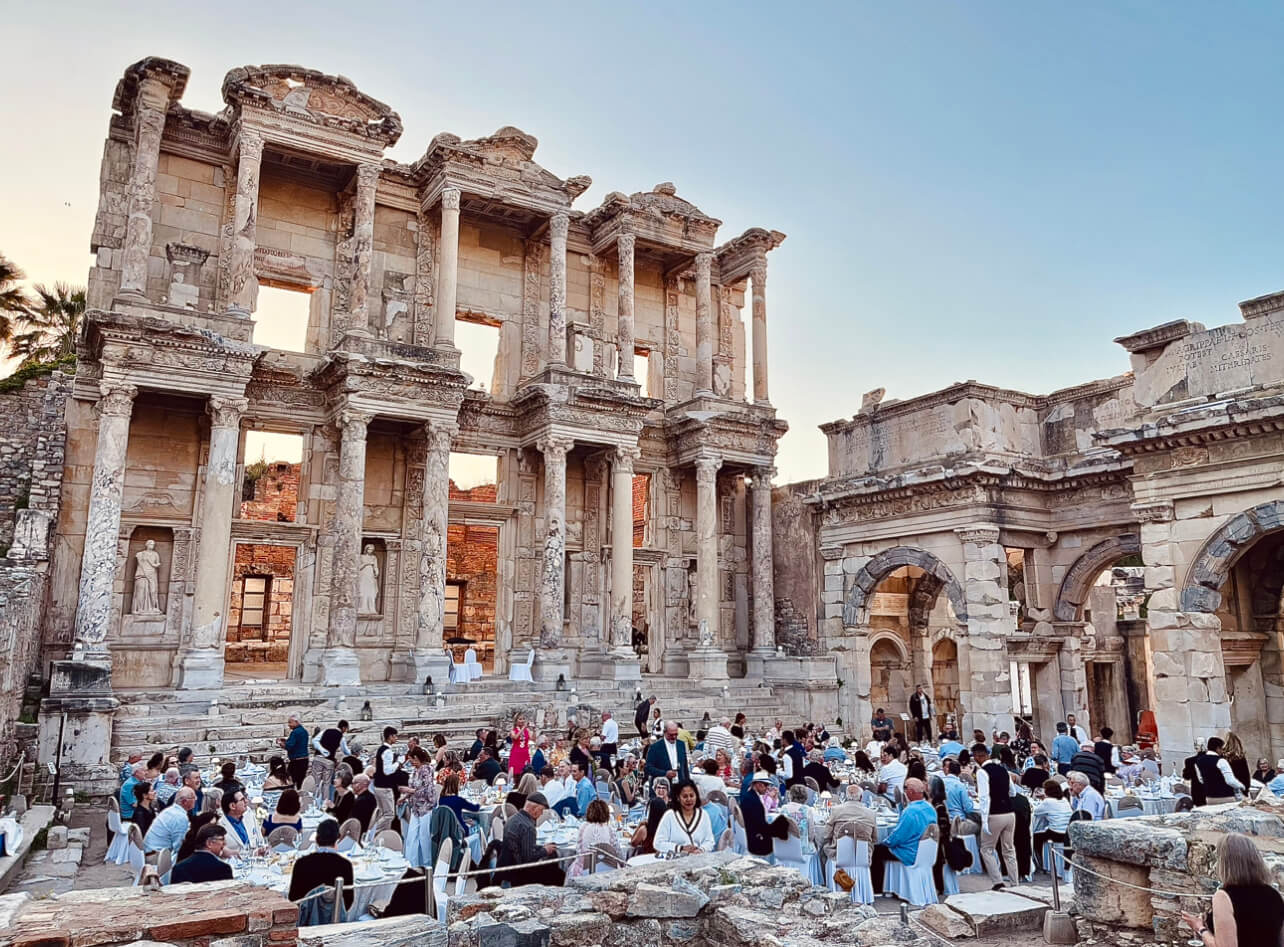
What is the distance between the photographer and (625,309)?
2312cm

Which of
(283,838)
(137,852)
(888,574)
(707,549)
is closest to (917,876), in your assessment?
(283,838)

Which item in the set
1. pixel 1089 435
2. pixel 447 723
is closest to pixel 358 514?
pixel 447 723

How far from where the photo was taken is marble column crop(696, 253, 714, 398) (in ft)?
79.4

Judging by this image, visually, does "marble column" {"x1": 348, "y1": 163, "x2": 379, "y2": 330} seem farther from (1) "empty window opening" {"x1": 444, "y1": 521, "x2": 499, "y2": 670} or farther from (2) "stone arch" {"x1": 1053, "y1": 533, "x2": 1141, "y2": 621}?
(2) "stone arch" {"x1": 1053, "y1": 533, "x2": 1141, "y2": 621}

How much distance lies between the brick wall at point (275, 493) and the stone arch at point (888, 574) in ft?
58.6

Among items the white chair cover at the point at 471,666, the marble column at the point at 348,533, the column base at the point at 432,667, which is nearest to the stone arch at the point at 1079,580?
the white chair cover at the point at 471,666

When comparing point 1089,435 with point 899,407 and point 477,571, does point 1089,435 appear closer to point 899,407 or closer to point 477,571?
point 899,407

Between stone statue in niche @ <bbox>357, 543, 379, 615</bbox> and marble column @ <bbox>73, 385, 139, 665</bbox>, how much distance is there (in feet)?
16.2

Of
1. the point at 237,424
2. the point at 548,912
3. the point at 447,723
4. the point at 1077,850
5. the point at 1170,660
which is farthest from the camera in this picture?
the point at 237,424

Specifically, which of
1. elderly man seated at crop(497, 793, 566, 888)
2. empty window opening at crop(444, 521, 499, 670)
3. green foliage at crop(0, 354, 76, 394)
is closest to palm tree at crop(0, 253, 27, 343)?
green foliage at crop(0, 354, 76, 394)

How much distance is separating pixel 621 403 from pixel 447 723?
28.3 feet

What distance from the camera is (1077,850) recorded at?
6930 millimetres

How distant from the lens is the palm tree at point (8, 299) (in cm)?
2473

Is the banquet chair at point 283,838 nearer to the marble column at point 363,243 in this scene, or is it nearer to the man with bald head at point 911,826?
the man with bald head at point 911,826
